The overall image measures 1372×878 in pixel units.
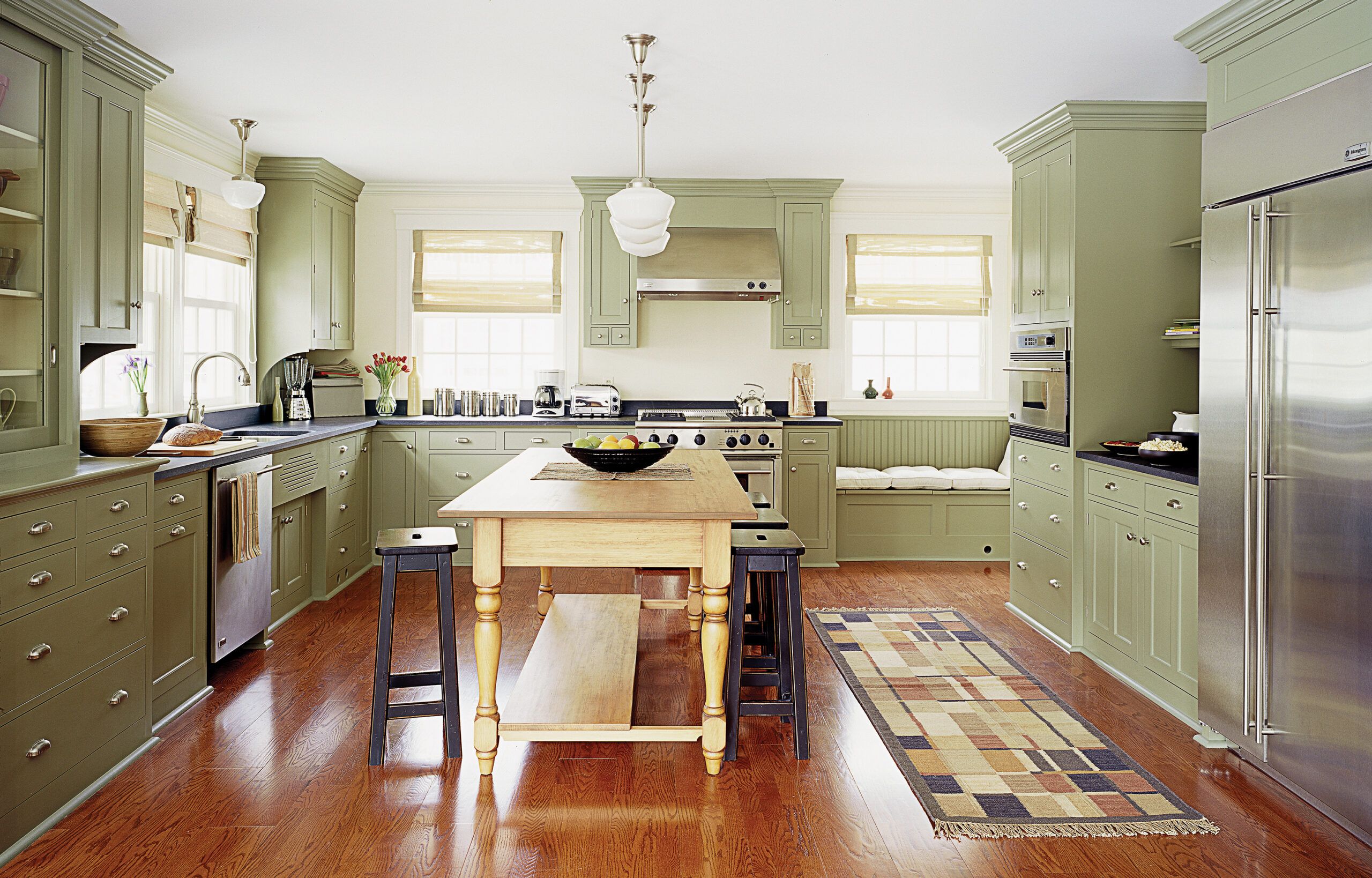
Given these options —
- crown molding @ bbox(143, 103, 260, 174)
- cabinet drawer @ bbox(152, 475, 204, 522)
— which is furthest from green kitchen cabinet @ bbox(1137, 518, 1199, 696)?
crown molding @ bbox(143, 103, 260, 174)

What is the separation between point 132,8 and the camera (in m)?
3.35

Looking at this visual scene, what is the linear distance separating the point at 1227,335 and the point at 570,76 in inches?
114

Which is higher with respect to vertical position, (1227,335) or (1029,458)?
(1227,335)

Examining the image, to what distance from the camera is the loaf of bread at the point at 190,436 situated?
3939 mm

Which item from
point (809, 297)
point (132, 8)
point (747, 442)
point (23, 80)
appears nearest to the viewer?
point (23, 80)

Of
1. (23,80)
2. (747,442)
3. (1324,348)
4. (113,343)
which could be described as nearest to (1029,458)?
(747,442)

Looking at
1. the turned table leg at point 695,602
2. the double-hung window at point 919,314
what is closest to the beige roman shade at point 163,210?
the turned table leg at point 695,602

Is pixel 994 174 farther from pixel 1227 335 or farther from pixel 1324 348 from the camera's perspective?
pixel 1324 348

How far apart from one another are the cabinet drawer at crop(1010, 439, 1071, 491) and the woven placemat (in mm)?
1860

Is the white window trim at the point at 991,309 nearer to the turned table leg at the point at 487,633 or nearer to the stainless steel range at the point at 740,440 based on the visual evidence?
the stainless steel range at the point at 740,440

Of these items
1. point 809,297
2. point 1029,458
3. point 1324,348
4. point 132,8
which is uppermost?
point 132,8

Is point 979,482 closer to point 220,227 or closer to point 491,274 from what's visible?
point 491,274

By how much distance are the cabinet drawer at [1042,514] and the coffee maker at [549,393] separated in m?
3.12

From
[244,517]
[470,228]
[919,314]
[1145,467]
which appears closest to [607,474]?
[244,517]
